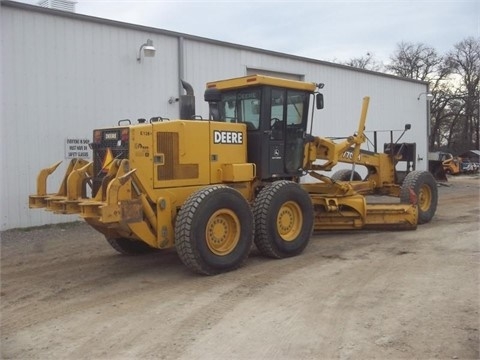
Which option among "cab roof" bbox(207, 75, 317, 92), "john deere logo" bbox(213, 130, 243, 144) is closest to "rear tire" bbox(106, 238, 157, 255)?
"john deere logo" bbox(213, 130, 243, 144)

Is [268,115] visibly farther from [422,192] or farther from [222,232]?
[422,192]

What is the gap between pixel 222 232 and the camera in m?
7.18

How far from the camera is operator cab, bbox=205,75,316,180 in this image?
328 inches

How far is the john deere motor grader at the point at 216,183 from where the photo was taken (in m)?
6.68

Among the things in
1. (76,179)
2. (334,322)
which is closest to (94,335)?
(334,322)

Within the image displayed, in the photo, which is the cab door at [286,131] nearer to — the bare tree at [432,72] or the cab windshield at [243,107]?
the cab windshield at [243,107]

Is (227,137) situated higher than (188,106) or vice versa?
(188,106)

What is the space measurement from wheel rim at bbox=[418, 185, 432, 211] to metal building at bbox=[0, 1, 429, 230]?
20.1ft

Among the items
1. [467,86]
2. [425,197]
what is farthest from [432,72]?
[425,197]

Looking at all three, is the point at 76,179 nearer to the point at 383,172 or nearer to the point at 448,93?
the point at 383,172

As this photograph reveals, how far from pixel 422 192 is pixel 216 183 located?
5.72 m

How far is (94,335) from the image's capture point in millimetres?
4855

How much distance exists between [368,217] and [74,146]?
6552mm

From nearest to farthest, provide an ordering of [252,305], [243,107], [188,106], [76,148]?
[252,305], [243,107], [188,106], [76,148]
